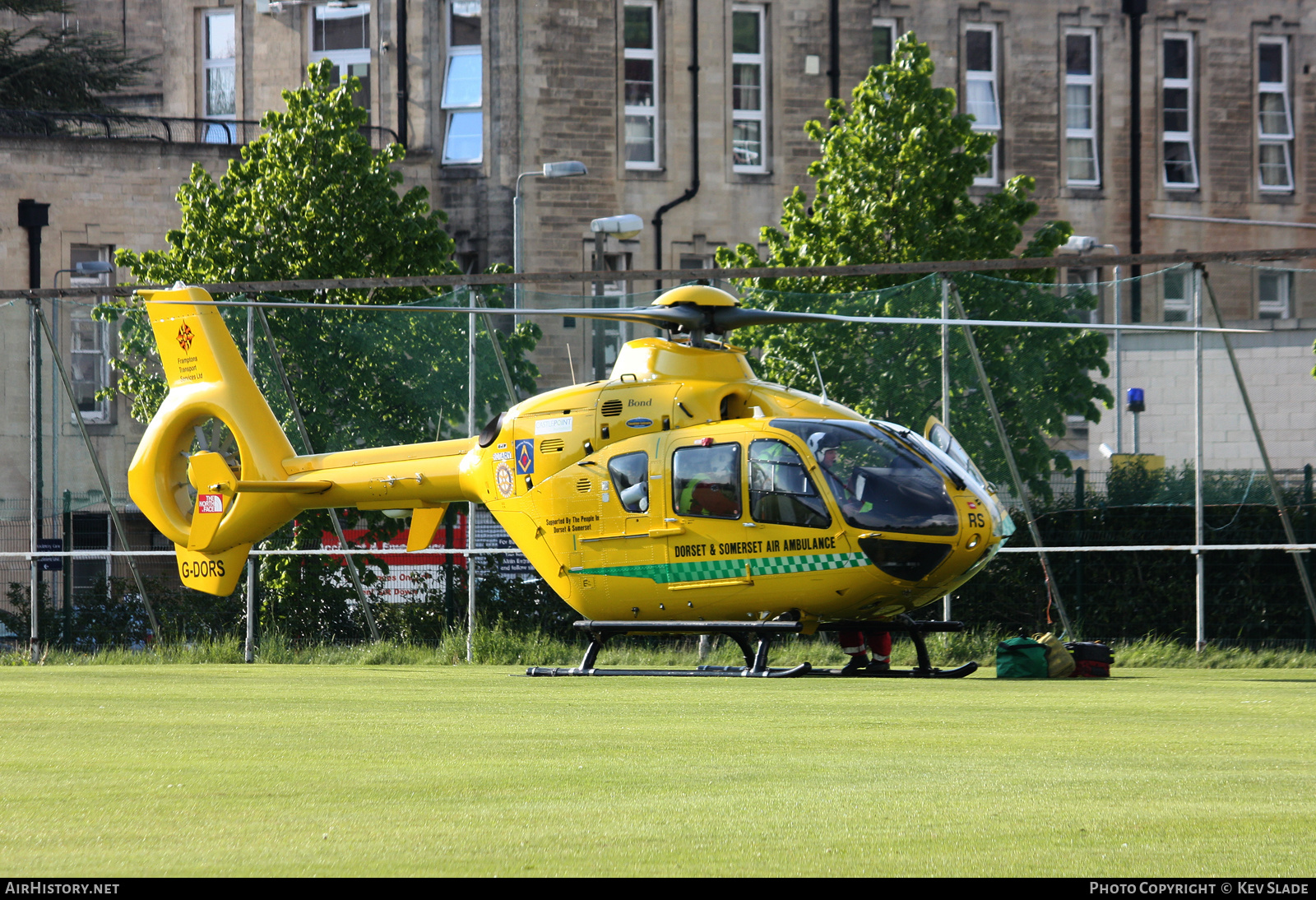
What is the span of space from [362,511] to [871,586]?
962 centimetres

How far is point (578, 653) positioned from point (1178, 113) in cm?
2724

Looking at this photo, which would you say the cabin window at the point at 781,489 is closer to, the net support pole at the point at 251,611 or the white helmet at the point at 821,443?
the white helmet at the point at 821,443

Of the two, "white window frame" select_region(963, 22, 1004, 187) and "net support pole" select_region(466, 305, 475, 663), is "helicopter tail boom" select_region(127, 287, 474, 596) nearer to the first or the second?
"net support pole" select_region(466, 305, 475, 663)

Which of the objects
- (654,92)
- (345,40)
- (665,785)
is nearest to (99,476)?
(665,785)

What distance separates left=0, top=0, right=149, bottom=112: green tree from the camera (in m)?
37.9

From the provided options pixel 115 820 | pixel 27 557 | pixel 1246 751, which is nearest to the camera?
pixel 115 820

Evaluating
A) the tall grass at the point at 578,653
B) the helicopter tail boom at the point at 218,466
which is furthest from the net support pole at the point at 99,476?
the helicopter tail boom at the point at 218,466

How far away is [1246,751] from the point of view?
828 cm

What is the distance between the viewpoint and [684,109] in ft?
121

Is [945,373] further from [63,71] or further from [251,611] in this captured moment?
[63,71]

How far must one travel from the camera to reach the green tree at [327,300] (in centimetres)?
2017

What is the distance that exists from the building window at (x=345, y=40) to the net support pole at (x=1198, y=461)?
2397 cm
